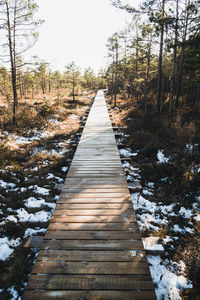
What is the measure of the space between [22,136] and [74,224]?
763cm

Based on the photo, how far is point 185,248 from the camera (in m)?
3.26

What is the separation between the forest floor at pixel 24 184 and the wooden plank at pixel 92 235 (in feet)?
2.10

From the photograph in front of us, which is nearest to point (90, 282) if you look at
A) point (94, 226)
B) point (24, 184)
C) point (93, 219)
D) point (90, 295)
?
point (90, 295)

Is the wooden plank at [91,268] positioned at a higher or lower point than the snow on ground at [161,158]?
lower

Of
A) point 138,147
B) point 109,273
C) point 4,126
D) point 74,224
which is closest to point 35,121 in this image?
point 4,126

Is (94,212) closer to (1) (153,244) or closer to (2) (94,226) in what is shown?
(2) (94,226)

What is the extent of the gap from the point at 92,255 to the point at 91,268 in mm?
201

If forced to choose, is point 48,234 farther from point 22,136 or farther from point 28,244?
point 22,136

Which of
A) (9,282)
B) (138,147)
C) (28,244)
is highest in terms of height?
(138,147)

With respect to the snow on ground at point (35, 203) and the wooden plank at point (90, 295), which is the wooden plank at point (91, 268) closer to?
the wooden plank at point (90, 295)

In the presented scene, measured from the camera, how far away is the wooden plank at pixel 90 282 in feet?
7.02

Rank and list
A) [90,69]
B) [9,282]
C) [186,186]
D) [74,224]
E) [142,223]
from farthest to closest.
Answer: [90,69] < [186,186] < [142,223] < [74,224] < [9,282]

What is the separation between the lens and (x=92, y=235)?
115 inches

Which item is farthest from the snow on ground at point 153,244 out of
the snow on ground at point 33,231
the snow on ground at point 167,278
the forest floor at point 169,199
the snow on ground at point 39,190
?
the snow on ground at point 39,190
